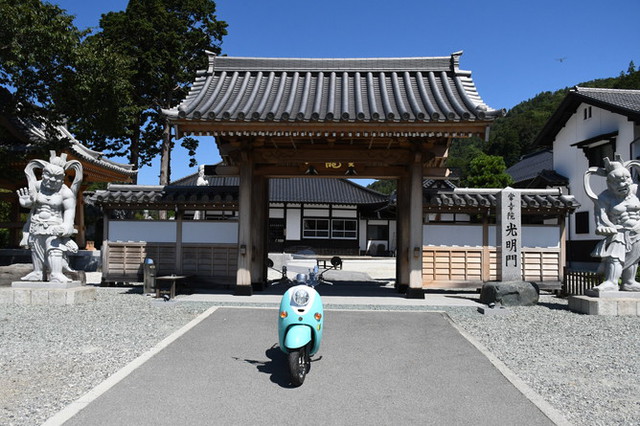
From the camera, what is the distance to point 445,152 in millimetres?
10703

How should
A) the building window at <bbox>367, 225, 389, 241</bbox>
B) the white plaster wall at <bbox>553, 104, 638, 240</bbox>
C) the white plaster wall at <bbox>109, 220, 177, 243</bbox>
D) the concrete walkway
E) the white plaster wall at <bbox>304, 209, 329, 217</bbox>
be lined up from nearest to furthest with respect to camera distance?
the concrete walkway → the white plaster wall at <bbox>109, 220, 177, 243</bbox> → the white plaster wall at <bbox>553, 104, 638, 240</bbox> → the white plaster wall at <bbox>304, 209, 329, 217</bbox> → the building window at <bbox>367, 225, 389, 241</bbox>

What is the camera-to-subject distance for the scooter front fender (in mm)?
4598

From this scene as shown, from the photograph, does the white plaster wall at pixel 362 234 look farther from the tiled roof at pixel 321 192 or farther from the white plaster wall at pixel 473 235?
the white plaster wall at pixel 473 235

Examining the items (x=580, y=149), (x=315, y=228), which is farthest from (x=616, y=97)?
(x=315, y=228)

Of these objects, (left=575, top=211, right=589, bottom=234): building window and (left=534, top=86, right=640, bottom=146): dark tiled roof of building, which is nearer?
(left=534, top=86, right=640, bottom=146): dark tiled roof of building

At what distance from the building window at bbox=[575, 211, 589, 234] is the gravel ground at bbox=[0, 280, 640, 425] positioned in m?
16.7

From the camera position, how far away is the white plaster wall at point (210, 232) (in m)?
12.2

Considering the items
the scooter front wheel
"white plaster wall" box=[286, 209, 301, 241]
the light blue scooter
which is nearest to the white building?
"white plaster wall" box=[286, 209, 301, 241]

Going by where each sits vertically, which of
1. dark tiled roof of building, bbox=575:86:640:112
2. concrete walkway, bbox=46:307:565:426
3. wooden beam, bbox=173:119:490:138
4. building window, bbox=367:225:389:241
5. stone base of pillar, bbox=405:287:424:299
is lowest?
concrete walkway, bbox=46:307:565:426

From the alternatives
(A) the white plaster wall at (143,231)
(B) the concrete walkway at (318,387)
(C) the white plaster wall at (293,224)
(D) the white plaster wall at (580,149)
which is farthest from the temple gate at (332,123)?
(C) the white plaster wall at (293,224)

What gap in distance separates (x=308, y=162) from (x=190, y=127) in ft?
9.75

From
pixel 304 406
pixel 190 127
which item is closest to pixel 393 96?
pixel 190 127

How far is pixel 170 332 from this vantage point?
6.90 meters

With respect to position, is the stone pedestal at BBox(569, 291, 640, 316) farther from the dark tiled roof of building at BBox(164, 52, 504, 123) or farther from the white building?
the white building
